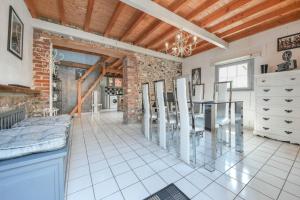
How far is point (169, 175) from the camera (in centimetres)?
165

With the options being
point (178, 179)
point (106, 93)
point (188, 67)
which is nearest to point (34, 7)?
point (178, 179)

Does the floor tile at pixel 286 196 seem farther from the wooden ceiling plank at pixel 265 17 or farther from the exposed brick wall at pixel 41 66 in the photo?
the exposed brick wall at pixel 41 66

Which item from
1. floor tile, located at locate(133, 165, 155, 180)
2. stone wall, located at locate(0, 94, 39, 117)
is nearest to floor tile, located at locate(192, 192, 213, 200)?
floor tile, located at locate(133, 165, 155, 180)

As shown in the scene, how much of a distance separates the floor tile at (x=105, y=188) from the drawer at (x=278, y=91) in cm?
359

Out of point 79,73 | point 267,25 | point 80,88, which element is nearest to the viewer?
point 267,25

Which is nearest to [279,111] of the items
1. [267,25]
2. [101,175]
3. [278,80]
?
[278,80]

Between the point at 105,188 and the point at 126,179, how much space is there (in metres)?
0.25

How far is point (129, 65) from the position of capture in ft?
14.9

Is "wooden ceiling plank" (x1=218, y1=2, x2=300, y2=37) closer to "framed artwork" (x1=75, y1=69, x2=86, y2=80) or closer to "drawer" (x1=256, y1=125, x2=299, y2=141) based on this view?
"drawer" (x1=256, y1=125, x2=299, y2=141)

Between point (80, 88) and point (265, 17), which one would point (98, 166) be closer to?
point (265, 17)

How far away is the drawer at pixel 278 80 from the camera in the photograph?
8.58 feet

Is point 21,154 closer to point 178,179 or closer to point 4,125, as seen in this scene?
point 4,125

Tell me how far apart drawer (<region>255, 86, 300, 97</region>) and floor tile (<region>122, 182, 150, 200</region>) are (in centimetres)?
335

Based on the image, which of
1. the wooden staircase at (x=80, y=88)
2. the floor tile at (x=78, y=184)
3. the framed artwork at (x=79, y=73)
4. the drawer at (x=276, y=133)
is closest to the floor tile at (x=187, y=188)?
the floor tile at (x=78, y=184)
